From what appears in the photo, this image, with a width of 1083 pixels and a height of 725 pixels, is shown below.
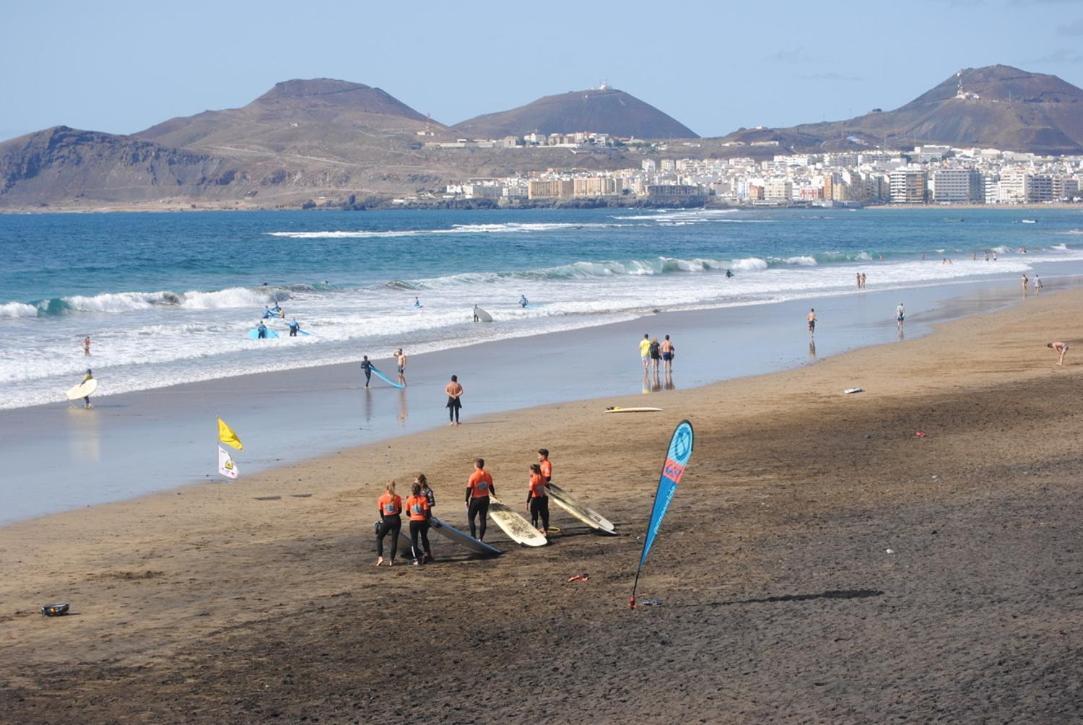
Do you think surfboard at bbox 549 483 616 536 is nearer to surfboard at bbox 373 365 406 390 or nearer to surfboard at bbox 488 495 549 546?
surfboard at bbox 488 495 549 546

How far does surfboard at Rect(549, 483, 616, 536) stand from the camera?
1521cm

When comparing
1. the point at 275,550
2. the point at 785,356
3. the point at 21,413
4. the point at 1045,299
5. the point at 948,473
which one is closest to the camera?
the point at 275,550

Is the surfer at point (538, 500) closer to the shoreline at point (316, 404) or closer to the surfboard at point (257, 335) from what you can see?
the shoreline at point (316, 404)

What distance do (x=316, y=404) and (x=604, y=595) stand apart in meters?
14.4

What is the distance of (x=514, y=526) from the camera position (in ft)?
49.6

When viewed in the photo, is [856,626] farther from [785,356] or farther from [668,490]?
[785,356]

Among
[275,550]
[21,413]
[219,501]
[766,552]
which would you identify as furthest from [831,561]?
[21,413]

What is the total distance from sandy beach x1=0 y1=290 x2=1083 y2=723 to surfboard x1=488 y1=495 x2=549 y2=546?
180 millimetres

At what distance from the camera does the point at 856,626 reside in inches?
453

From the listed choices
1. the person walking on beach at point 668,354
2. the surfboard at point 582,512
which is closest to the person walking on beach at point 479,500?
the surfboard at point 582,512

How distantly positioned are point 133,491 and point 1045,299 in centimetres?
3807

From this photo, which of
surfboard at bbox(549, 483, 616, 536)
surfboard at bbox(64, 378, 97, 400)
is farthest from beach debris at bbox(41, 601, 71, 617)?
surfboard at bbox(64, 378, 97, 400)

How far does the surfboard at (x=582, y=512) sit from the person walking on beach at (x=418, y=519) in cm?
196

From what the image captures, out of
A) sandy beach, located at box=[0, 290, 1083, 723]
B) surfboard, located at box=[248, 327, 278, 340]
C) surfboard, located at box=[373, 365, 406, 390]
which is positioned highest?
surfboard, located at box=[248, 327, 278, 340]
